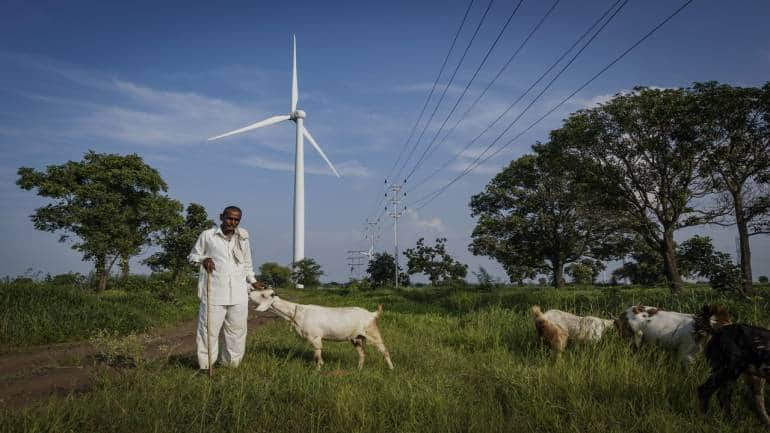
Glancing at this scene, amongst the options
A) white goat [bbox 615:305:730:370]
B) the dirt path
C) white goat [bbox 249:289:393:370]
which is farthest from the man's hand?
white goat [bbox 615:305:730:370]

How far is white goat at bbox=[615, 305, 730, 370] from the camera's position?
578 cm

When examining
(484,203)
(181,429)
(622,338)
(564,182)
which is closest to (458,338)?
(622,338)

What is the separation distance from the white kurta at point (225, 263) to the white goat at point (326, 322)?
472 millimetres

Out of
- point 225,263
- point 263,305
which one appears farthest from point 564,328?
point 225,263

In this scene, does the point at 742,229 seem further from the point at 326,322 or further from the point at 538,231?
the point at 326,322

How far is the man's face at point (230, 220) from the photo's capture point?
710 cm

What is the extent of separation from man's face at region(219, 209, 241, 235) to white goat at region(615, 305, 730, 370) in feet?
20.6

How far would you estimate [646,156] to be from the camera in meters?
24.5

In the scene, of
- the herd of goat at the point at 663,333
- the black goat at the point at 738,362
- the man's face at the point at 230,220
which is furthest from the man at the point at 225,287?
the black goat at the point at 738,362

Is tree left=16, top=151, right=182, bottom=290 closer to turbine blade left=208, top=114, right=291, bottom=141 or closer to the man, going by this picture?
turbine blade left=208, top=114, right=291, bottom=141

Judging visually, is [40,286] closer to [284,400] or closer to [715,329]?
[284,400]

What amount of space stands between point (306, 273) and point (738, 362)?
4902 cm

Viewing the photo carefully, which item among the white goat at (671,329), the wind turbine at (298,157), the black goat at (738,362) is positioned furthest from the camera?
the wind turbine at (298,157)

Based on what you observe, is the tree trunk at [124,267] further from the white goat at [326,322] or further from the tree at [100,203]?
the white goat at [326,322]
